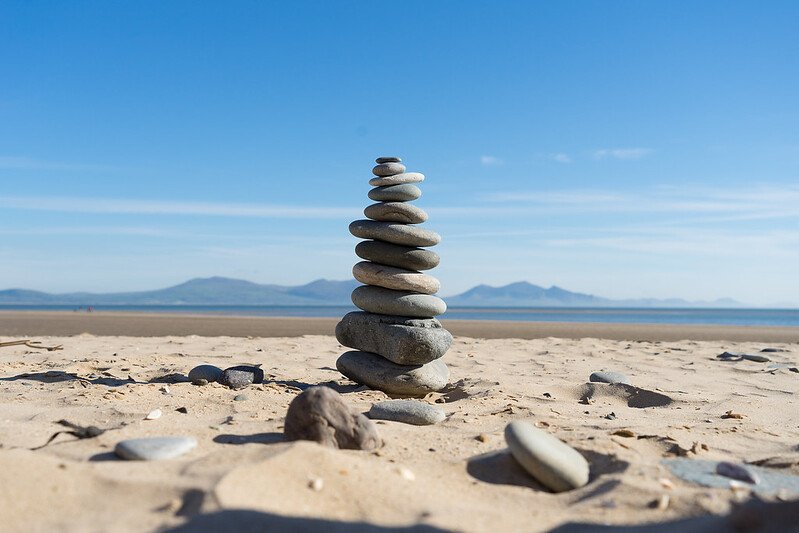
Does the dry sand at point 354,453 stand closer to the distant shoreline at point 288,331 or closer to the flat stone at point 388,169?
the flat stone at point 388,169

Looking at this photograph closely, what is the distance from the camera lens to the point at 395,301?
6801mm

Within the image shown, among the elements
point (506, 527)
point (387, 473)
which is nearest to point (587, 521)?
point (506, 527)

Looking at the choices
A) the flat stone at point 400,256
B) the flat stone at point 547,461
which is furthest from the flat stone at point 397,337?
the flat stone at point 547,461

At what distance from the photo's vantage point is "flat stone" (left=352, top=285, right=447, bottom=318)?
6809 mm

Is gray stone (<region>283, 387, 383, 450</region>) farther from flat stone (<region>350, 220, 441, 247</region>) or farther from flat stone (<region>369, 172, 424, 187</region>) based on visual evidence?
flat stone (<region>369, 172, 424, 187</region>)

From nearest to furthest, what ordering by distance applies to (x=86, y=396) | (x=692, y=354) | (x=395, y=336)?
(x=86, y=396)
(x=395, y=336)
(x=692, y=354)

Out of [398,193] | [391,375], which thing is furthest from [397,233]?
[391,375]

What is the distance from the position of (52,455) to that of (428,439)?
7.88ft

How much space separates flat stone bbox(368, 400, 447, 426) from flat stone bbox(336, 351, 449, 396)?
4.55 ft

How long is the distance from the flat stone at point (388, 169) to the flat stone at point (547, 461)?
394 centimetres

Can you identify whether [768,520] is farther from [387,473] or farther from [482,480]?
[387,473]

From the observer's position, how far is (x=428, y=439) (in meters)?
4.54

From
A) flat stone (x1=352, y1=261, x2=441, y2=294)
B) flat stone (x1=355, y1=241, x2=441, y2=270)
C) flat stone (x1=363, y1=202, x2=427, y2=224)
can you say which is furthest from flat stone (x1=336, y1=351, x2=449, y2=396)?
flat stone (x1=363, y1=202, x2=427, y2=224)

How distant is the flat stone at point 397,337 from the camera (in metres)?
6.62
